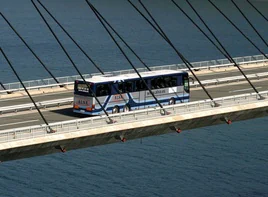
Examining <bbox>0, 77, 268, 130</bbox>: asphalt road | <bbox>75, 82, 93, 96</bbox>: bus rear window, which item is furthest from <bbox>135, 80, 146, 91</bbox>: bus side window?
<bbox>0, 77, 268, 130</bbox>: asphalt road

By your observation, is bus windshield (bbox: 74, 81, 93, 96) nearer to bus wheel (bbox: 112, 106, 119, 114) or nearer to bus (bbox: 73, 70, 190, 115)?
bus (bbox: 73, 70, 190, 115)

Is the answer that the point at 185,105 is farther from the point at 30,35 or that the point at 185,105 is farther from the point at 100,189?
the point at 30,35

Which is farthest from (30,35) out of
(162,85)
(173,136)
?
(162,85)

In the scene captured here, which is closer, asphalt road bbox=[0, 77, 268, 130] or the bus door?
asphalt road bbox=[0, 77, 268, 130]

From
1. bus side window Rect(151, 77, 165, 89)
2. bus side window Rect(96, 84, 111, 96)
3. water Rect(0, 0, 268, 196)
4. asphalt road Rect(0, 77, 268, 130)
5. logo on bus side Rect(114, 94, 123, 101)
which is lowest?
water Rect(0, 0, 268, 196)

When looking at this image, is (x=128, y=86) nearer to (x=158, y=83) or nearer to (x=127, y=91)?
(x=127, y=91)

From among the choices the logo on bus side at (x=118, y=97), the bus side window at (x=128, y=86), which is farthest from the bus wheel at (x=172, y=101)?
the logo on bus side at (x=118, y=97)

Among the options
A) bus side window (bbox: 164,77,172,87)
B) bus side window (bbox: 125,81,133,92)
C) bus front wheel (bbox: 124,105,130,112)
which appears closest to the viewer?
bus front wheel (bbox: 124,105,130,112)

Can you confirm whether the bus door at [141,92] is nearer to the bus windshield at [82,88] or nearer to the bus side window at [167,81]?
the bus side window at [167,81]
